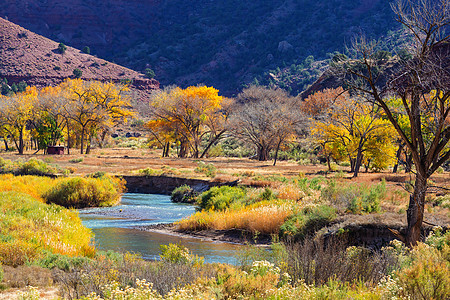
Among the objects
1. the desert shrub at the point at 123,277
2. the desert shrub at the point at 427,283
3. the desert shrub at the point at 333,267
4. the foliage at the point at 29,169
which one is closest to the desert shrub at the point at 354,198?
the desert shrub at the point at 333,267

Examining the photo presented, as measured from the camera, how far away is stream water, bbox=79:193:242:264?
59.1 feet

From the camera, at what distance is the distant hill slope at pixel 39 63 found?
129625 mm

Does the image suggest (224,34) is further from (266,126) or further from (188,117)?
(266,126)

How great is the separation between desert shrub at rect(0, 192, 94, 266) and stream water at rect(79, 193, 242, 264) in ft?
4.82

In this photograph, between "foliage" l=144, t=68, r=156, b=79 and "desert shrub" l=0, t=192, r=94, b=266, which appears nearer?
"desert shrub" l=0, t=192, r=94, b=266

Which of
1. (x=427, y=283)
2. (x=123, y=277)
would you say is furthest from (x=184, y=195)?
(x=427, y=283)

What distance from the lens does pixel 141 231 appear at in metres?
22.3

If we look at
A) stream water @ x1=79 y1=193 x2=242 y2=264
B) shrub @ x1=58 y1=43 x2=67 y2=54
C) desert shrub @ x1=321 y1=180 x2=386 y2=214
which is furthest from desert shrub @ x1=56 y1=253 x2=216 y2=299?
shrub @ x1=58 y1=43 x2=67 y2=54

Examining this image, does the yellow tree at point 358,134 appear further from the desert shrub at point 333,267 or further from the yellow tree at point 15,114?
the yellow tree at point 15,114

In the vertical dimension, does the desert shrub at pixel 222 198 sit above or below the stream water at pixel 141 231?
above

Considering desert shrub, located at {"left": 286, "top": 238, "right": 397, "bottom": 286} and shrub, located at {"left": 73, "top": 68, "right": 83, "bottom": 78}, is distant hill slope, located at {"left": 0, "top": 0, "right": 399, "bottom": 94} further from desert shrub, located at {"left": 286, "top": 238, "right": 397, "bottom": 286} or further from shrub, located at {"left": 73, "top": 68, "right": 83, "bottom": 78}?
desert shrub, located at {"left": 286, "top": 238, "right": 397, "bottom": 286}

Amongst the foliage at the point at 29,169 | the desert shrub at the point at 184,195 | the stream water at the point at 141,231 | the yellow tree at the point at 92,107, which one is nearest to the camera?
the stream water at the point at 141,231

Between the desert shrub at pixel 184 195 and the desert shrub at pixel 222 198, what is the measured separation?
447 centimetres

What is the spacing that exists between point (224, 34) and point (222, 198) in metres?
155
